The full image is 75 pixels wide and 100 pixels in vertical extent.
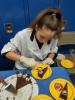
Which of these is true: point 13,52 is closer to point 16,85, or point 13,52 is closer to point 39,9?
point 16,85

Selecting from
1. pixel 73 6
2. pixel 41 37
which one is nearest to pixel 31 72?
pixel 41 37

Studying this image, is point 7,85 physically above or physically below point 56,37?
below

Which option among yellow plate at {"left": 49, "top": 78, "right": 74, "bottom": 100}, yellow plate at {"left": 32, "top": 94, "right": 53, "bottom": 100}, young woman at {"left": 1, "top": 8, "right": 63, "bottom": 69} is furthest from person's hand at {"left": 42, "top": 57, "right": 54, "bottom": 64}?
yellow plate at {"left": 32, "top": 94, "right": 53, "bottom": 100}

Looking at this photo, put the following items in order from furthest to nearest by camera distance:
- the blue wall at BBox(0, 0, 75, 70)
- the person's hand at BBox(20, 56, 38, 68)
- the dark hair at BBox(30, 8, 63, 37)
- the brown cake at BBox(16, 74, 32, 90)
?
1. the blue wall at BBox(0, 0, 75, 70)
2. the person's hand at BBox(20, 56, 38, 68)
3. the dark hair at BBox(30, 8, 63, 37)
4. the brown cake at BBox(16, 74, 32, 90)

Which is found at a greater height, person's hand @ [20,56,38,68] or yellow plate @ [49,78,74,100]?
person's hand @ [20,56,38,68]

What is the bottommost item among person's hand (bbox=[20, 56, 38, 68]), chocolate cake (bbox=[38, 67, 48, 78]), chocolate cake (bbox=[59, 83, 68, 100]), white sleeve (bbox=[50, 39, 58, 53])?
chocolate cake (bbox=[59, 83, 68, 100])

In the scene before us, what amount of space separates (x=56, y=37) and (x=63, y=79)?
1.53 feet

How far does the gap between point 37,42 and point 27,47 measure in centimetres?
11

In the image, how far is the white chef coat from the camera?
1922 mm

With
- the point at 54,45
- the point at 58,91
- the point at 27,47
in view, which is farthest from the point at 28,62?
the point at 58,91

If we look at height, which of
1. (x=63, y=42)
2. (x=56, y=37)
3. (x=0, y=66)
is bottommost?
(x=0, y=66)

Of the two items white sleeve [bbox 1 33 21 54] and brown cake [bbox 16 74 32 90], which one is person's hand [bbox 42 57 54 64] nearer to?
white sleeve [bbox 1 33 21 54]

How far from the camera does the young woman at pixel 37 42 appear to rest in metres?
1.71

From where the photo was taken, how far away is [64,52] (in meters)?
2.74
